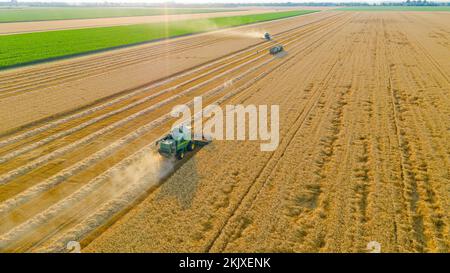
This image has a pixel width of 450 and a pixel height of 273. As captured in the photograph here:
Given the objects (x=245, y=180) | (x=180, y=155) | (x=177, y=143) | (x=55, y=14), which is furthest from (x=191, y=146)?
(x=55, y=14)

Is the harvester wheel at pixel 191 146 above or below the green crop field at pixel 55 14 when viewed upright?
below

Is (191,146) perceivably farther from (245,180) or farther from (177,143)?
(245,180)

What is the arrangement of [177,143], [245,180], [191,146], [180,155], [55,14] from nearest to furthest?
[245,180] → [177,143] → [180,155] → [191,146] → [55,14]

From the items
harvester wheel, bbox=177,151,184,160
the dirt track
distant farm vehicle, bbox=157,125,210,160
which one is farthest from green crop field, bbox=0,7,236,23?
harvester wheel, bbox=177,151,184,160

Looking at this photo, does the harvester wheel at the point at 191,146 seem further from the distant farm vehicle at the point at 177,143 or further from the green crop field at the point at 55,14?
the green crop field at the point at 55,14

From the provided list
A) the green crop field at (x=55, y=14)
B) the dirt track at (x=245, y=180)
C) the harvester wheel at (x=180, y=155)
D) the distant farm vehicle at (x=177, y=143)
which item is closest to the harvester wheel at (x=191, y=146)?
the distant farm vehicle at (x=177, y=143)

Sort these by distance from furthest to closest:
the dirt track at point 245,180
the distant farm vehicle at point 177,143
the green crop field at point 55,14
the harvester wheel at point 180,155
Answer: the green crop field at point 55,14, the harvester wheel at point 180,155, the distant farm vehicle at point 177,143, the dirt track at point 245,180

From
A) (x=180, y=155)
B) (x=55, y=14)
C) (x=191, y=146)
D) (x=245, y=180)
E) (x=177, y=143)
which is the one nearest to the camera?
(x=245, y=180)
